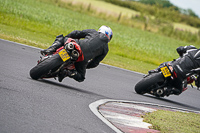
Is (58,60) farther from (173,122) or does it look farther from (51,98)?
(173,122)

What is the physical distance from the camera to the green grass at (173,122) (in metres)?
6.47

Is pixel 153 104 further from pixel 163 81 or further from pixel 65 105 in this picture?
pixel 65 105

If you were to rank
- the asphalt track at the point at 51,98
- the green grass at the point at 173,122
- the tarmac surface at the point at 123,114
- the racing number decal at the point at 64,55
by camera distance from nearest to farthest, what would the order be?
the asphalt track at the point at 51,98, the tarmac surface at the point at 123,114, the green grass at the point at 173,122, the racing number decal at the point at 64,55

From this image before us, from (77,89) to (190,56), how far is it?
3072 mm

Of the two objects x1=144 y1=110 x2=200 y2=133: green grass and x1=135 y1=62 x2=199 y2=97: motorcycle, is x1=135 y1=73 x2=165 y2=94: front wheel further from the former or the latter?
x1=144 y1=110 x2=200 y2=133: green grass

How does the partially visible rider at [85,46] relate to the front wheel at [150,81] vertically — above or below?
above

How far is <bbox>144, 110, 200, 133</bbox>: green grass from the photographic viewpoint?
21.2ft

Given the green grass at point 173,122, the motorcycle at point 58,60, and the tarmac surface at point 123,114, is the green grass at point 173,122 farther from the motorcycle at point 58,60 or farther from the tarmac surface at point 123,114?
the motorcycle at point 58,60

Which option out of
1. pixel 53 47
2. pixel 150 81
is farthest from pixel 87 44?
pixel 150 81

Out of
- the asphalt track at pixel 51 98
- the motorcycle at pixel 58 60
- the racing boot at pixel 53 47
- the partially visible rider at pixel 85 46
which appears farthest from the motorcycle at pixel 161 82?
the racing boot at pixel 53 47

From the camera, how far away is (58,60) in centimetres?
778

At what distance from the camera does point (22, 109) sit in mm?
5574

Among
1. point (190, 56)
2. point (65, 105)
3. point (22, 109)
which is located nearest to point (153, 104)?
point (190, 56)

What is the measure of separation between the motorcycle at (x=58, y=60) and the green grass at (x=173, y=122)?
1.86m
